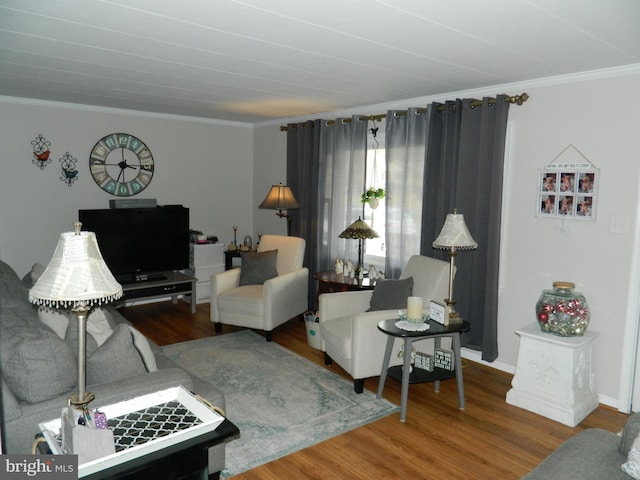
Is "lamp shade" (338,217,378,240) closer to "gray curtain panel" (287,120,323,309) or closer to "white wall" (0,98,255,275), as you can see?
"gray curtain panel" (287,120,323,309)

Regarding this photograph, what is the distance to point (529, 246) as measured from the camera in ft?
12.5

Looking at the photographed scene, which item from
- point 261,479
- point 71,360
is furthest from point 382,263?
point 71,360

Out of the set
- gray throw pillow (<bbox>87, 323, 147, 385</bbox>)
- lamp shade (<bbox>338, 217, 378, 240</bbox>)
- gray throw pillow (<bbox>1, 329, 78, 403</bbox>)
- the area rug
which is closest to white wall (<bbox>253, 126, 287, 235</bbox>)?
lamp shade (<bbox>338, 217, 378, 240</bbox>)

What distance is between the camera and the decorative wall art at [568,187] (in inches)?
135

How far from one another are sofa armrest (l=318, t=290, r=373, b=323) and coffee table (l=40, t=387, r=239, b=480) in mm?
2041

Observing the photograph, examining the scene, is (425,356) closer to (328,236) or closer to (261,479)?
(261,479)

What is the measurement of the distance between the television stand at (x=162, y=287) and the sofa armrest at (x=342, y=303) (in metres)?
2.03

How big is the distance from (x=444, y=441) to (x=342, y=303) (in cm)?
144

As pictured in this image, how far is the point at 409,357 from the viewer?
318 centimetres

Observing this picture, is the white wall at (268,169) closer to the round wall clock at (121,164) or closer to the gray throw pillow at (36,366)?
Answer: the round wall clock at (121,164)

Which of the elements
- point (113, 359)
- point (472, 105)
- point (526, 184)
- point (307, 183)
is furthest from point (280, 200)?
point (113, 359)

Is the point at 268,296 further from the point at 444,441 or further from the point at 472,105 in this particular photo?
the point at 472,105

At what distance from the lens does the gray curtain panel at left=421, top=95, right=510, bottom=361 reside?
3834 millimetres

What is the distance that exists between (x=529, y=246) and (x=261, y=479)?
101 inches
